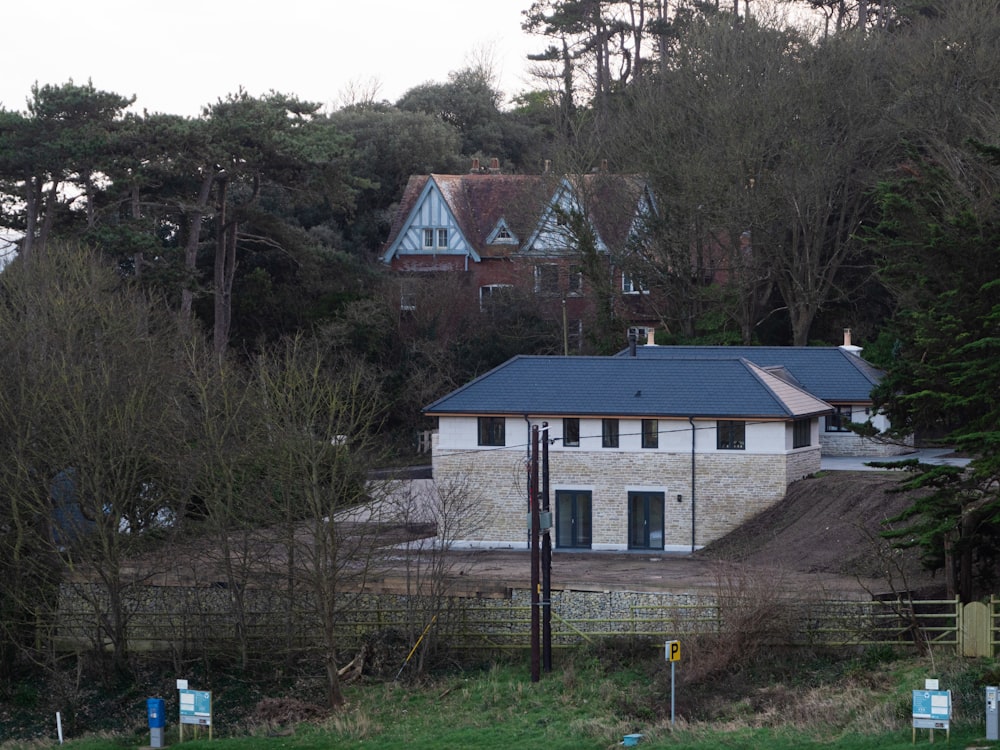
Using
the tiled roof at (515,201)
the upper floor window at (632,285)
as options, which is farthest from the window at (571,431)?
the tiled roof at (515,201)

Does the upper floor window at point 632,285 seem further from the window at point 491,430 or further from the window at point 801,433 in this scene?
the window at point 491,430

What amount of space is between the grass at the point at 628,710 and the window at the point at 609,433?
367 inches

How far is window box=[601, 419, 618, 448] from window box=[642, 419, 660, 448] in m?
0.77

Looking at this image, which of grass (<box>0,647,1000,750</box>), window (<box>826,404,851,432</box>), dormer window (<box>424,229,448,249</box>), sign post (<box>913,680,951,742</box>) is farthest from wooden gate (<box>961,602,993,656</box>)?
dormer window (<box>424,229,448,249</box>)

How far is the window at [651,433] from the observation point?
121ft

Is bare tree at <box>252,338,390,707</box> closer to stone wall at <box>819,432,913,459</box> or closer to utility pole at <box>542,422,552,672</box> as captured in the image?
utility pole at <box>542,422,552,672</box>

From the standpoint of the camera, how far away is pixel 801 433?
37.8 m

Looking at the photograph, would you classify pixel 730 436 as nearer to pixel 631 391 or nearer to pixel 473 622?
pixel 631 391

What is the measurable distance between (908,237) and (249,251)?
31.6 meters

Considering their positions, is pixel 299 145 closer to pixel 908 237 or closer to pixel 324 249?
pixel 324 249

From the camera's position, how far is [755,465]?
3641cm

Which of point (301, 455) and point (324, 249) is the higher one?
point (324, 249)

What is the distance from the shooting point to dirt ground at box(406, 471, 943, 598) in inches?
1178

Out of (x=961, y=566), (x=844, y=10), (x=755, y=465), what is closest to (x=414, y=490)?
(x=755, y=465)
